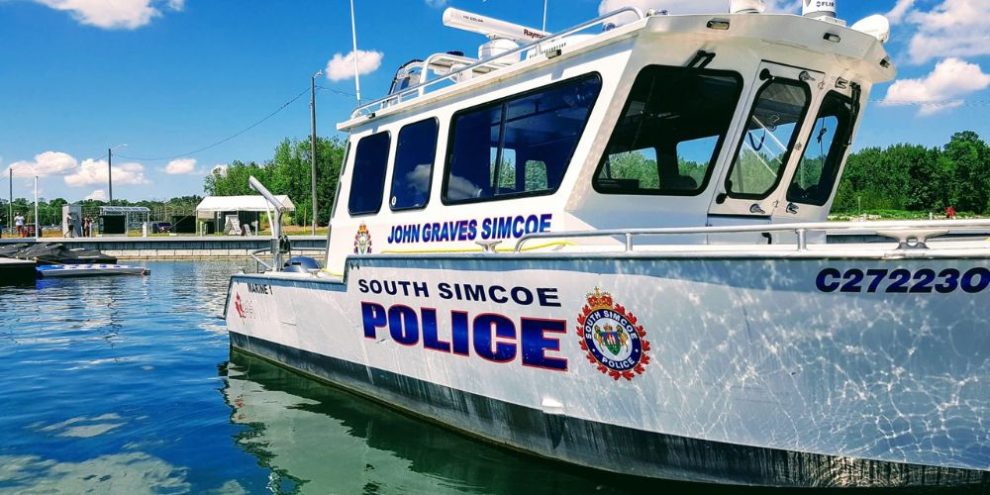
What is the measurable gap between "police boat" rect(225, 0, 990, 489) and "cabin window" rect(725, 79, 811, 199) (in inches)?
0.7

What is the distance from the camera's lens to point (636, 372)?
14.6 feet

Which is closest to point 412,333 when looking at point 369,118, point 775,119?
point 369,118

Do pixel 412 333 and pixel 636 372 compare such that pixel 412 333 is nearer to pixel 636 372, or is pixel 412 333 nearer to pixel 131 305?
pixel 636 372

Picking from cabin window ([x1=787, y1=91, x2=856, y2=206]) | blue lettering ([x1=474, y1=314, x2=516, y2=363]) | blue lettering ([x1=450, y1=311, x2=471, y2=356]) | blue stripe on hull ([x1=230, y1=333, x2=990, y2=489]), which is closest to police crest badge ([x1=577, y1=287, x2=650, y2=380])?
blue stripe on hull ([x1=230, y1=333, x2=990, y2=489])

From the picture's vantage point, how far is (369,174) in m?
7.61

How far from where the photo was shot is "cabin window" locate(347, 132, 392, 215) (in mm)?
7406

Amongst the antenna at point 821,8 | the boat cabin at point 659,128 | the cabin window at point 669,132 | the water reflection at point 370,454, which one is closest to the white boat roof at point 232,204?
the water reflection at point 370,454

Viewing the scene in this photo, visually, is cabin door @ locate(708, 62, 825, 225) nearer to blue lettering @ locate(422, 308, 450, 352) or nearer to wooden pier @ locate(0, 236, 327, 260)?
blue lettering @ locate(422, 308, 450, 352)

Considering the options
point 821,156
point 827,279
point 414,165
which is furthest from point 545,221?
point 821,156

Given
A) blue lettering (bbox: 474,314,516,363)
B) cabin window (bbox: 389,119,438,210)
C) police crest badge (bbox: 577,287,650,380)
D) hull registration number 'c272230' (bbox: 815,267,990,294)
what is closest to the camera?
hull registration number 'c272230' (bbox: 815,267,990,294)

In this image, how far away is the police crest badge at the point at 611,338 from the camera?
4410mm

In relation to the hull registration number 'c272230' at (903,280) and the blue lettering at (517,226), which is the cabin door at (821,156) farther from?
the hull registration number 'c272230' at (903,280)

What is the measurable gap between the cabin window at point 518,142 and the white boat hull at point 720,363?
84 centimetres

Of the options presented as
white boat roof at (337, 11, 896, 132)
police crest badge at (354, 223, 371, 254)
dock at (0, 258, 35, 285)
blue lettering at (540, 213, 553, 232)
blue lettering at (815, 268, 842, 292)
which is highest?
white boat roof at (337, 11, 896, 132)
